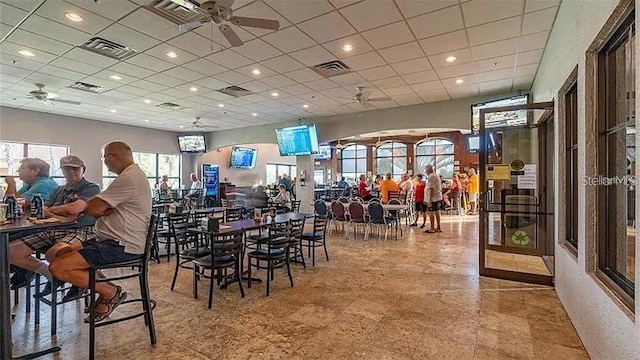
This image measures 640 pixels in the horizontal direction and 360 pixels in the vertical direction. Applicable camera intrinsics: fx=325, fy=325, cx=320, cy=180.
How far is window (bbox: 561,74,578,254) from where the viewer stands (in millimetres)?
3377

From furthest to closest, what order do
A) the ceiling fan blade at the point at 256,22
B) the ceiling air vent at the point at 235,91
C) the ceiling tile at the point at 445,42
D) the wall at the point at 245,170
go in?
the wall at the point at 245,170
the ceiling air vent at the point at 235,91
the ceiling tile at the point at 445,42
the ceiling fan blade at the point at 256,22

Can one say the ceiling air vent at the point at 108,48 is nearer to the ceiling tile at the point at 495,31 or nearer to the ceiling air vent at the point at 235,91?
the ceiling air vent at the point at 235,91

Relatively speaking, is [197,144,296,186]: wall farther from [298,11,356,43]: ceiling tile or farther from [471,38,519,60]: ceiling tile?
[471,38,519,60]: ceiling tile

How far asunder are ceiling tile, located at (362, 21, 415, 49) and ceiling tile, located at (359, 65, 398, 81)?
0.98m

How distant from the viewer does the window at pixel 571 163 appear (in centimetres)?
338

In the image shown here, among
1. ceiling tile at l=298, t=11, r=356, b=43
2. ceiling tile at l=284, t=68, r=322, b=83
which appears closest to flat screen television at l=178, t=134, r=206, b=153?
ceiling tile at l=284, t=68, r=322, b=83

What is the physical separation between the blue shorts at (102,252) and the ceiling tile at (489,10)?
13.9ft

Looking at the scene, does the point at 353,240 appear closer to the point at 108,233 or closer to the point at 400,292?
the point at 400,292

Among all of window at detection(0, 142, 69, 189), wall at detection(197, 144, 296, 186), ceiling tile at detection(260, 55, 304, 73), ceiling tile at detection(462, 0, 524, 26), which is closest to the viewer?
ceiling tile at detection(462, 0, 524, 26)

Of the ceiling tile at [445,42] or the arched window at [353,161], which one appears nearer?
the ceiling tile at [445,42]

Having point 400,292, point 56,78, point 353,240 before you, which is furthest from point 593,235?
point 56,78

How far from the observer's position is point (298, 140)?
9.91m

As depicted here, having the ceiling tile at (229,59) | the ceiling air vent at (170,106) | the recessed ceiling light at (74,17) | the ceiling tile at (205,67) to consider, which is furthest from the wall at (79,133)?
the ceiling tile at (229,59)

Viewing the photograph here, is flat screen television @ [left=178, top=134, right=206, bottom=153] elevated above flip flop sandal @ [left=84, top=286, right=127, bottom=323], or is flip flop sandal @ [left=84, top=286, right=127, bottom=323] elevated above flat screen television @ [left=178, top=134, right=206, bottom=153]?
flat screen television @ [left=178, top=134, right=206, bottom=153]
